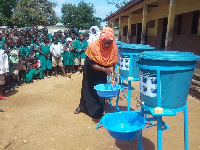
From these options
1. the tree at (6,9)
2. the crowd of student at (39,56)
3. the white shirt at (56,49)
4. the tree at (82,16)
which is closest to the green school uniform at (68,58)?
the crowd of student at (39,56)

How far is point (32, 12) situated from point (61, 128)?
82.1 feet

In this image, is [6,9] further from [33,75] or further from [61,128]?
[61,128]

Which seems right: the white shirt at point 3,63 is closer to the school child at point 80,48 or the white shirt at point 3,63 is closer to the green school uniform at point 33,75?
the green school uniform at point 33,75

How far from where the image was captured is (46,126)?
368cm

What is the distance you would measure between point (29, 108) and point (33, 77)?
2.92 metres

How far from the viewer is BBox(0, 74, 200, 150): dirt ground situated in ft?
10.1

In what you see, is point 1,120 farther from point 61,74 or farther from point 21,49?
point 61,74

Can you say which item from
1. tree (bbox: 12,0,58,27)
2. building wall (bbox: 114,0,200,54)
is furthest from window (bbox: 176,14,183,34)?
tree (bbox: 12,0,58,27)

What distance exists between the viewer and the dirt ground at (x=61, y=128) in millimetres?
3068

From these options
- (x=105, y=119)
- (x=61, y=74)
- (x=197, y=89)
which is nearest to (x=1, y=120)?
(x=105, y=119)

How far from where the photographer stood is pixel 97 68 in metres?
3.29

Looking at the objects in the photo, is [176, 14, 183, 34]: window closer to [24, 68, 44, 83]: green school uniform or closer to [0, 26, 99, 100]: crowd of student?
[0, 26, 99, 100]: crowd of student

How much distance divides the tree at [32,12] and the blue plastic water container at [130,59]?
25.1m

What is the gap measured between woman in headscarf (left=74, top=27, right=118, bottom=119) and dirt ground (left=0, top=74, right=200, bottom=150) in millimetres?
264
